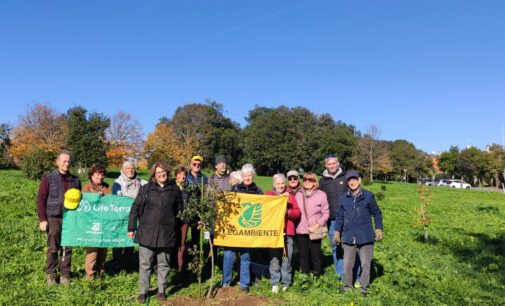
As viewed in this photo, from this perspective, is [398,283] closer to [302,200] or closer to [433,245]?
[302,200]

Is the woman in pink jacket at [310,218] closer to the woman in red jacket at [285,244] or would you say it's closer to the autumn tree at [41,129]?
the woman in red jacket at [285,244]

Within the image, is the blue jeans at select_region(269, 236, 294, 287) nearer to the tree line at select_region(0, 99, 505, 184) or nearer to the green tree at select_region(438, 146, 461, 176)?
the tree line at select_region(0, 99, 505, 184)

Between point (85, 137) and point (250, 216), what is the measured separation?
30035mm

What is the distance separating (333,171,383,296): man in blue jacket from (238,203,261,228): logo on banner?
1433 mm

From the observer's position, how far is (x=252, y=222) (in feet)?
20.2

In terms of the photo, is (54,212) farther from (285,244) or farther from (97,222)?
(285,244)

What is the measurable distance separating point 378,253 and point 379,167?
177 feet

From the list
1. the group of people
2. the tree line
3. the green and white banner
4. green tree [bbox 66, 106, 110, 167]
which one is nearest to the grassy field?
the group of people

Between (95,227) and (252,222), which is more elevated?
(252,222)

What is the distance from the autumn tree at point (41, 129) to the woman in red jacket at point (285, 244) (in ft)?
151

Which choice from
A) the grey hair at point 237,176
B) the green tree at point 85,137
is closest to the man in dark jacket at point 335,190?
the grey hair at point 237,176

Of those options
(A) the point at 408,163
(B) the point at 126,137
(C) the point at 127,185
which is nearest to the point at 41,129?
(B) the point at 126,137

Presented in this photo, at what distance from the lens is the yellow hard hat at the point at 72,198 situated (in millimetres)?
5840

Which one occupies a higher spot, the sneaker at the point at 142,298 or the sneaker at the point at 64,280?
the sneaker at the point at 64,280
